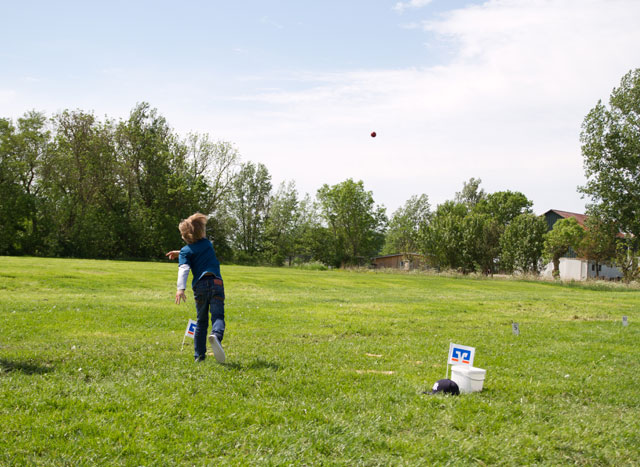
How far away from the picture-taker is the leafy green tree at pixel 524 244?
A: 5444 centimetres

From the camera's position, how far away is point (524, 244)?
178 feet

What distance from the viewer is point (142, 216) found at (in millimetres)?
60781

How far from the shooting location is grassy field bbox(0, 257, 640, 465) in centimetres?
431

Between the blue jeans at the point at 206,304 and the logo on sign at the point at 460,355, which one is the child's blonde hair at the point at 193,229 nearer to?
the blue jeans at the point at 206,304

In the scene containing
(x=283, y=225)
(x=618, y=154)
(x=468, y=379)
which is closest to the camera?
(x=468, y=379)

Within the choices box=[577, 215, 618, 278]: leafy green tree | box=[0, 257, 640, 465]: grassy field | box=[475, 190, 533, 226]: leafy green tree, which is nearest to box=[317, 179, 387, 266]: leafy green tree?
box=[475, 190, 533, 226]: leafy green tree

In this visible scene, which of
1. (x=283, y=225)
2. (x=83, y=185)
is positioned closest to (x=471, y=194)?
(x=283, y=225)

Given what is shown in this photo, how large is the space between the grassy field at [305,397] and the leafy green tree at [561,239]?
43241mm

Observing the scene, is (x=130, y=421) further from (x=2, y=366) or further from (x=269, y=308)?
(x=269, y=308)

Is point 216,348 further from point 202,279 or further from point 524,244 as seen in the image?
point 524,244

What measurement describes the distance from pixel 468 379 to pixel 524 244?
52.1 m

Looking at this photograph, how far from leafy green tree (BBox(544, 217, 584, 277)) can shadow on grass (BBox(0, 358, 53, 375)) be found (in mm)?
51754

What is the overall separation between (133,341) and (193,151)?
2448 inches

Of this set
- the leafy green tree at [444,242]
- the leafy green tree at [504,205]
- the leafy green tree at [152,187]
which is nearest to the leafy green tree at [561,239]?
the leafy green tree at [444,242]
